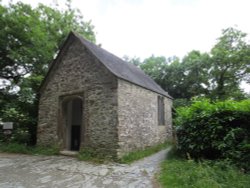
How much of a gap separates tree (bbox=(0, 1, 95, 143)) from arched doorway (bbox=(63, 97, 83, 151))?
2.51 m

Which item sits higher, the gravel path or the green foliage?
the green foliage

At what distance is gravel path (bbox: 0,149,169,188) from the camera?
182 inches

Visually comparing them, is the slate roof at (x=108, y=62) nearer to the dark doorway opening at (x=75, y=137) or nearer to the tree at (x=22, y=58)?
the tree at (x=22, y=58)

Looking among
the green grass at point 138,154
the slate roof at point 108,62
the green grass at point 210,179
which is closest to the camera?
the green grass at point 210,179

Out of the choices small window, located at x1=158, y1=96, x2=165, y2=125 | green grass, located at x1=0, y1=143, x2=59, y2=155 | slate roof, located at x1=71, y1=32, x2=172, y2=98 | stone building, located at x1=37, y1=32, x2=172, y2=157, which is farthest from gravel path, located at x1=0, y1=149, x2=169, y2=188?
small window, located at x1=158, y1=96, x2=165, y2=125

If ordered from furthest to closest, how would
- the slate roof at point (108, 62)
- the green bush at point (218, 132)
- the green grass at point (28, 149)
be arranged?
the green grass at point (28, 149) < the slate roof at point (108, 62) < the green bush at point (218, 132)

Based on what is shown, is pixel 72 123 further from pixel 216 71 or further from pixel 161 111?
pixel 216 71

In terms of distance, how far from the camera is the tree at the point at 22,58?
11.7m

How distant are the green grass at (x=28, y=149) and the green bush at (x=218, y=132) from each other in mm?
6455

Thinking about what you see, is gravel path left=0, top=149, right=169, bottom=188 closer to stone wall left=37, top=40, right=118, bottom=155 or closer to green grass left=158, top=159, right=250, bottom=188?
green grass left=158, top=159, right=250, bottom=188

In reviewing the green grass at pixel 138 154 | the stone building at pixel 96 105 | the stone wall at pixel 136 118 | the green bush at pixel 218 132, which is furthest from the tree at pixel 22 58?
the green bush at pixel 218 132

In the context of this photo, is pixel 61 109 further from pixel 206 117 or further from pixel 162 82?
pixel 162 82

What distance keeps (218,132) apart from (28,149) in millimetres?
9562

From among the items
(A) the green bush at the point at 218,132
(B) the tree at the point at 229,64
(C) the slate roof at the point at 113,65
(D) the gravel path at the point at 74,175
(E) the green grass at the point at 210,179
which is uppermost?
(B) the tree at the point at 229,64
